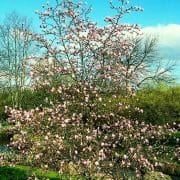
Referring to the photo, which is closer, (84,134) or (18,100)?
(84,134)

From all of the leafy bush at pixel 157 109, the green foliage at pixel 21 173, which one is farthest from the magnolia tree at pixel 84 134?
the leafy bush at pixel 157 109

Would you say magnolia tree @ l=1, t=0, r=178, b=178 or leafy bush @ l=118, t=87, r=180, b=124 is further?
leafy bush @ l=118, t=87, r=180, b=124

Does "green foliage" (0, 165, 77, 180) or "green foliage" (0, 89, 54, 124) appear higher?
"green foliage" (0, 89, 54, 124)

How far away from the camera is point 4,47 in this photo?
47.4 meters

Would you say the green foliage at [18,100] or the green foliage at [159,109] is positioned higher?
the green foliage at [18,100]

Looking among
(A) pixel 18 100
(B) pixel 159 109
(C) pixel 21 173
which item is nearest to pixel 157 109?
(B) pixel 159 109

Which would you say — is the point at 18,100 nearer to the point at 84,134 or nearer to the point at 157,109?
the point at 157,109

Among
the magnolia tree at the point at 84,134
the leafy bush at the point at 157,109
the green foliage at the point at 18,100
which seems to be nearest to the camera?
the magnolia tree at the point at 84,134

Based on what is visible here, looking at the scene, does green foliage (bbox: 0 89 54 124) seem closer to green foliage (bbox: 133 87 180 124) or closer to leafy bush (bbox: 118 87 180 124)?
leafy bush (bbox: 118 87 180 124)

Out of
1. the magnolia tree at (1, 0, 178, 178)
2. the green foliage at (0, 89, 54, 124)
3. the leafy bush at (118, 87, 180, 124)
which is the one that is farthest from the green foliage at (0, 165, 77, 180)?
the green foliage at (0, 89, 54, 124)

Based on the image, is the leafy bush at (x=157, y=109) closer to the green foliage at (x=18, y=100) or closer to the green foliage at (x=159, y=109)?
the green foliage at (x=159, y=109)

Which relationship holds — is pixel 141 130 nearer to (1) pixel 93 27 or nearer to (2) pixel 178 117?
(1) pixel 93 27

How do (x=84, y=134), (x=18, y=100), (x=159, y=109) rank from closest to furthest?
(x=84, y=134) → (x=159, y=109) → (x=18, y=100)

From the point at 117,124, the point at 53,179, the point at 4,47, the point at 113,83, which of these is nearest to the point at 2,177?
the point at 53,179
